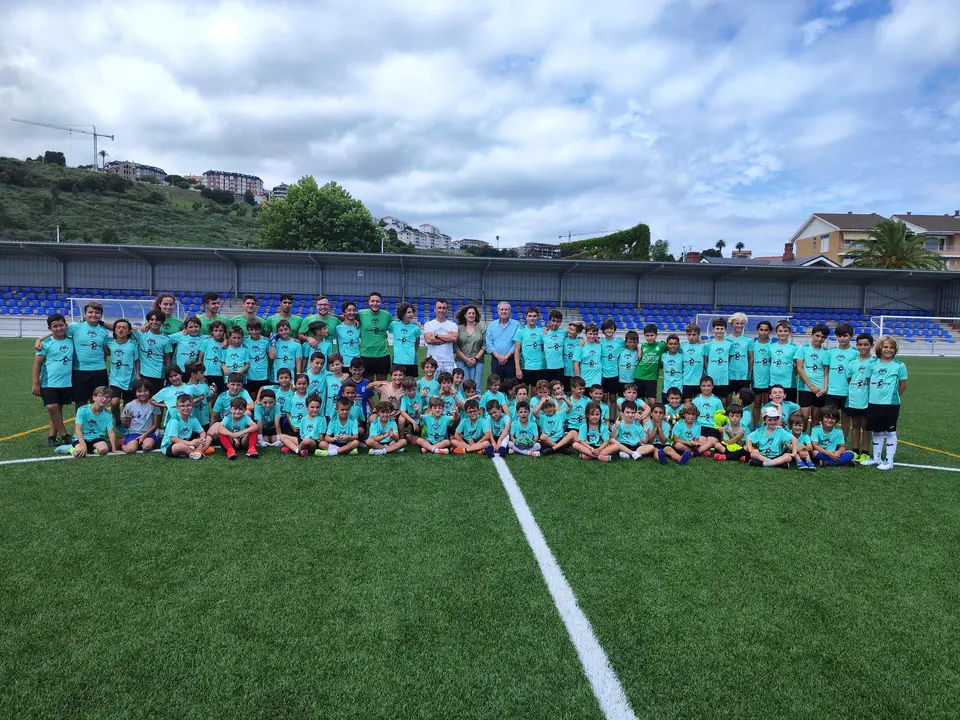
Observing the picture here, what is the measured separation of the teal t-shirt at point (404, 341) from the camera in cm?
753

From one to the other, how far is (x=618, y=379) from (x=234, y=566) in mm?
5300

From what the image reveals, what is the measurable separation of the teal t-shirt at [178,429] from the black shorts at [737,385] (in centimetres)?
664

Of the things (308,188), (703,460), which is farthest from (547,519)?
(308,188)

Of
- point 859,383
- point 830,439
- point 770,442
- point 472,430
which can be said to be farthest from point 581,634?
point 859,383

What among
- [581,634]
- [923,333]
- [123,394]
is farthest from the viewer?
[923,333]

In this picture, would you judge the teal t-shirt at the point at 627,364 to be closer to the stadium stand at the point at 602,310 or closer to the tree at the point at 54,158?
the stadium stand at the point at 602,310

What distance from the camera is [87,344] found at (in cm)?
665

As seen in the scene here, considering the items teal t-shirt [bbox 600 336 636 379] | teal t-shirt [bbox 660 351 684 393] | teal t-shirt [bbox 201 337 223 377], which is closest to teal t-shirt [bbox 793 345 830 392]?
teal t-shirt [bbox 660 351 684 393]

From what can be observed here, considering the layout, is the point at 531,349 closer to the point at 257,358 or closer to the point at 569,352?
the point at 569,352

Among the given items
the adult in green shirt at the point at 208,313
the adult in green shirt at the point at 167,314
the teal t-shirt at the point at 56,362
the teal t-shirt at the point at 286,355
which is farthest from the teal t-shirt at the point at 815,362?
the teal t-shirt at the point at 56,362

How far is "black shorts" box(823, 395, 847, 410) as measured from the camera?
6.82 m

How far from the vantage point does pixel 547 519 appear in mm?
→ 4465

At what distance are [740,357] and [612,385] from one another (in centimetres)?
166

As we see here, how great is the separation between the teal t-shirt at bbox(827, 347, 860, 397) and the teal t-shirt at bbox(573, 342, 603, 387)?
2.76m
